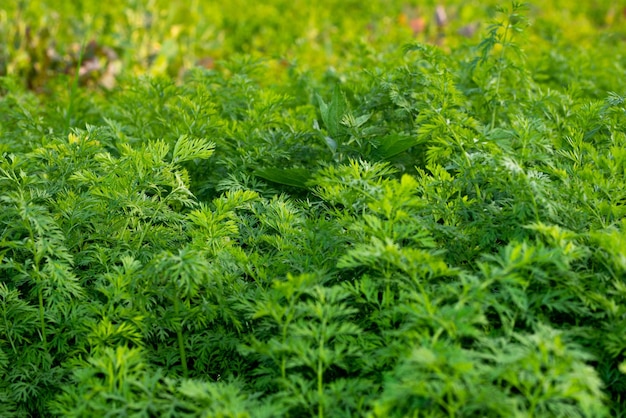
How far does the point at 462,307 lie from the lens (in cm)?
177

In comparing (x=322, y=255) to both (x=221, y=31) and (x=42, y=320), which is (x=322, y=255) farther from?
(x=221, y=31)

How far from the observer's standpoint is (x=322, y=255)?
7.41ft

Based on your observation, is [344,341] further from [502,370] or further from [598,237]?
[598,237]

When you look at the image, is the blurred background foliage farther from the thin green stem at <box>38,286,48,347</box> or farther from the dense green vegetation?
the thin green stem at <box>38,286,48,347</box>

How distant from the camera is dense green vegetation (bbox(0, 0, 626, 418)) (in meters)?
1.76

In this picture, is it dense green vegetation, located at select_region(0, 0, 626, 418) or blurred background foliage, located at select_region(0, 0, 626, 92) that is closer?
A: dense green vegetation, located at select_region(0, 0, 626, 418)

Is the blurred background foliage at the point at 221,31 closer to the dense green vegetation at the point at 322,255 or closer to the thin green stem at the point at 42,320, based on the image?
the dense green vegetation at the point at 322,255

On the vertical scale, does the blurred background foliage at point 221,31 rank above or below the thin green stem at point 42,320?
below

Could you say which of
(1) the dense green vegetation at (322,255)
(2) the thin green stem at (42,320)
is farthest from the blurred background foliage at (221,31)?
(2) the thin green stem at (42,320)

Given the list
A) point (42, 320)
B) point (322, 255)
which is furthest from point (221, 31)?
point (42, 320)

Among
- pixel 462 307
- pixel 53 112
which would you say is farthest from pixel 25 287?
pixel 462 307

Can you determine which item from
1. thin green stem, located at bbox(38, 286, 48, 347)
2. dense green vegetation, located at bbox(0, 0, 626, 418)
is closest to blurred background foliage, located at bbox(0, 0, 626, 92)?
dense green vegetation, located at bbox(0, 0, 626, 418)

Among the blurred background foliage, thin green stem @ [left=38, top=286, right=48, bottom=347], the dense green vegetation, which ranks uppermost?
the dense green vegetation

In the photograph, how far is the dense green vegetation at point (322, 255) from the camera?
5.77ft
